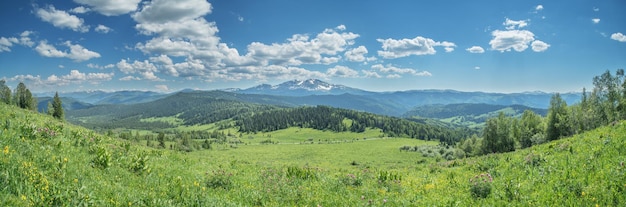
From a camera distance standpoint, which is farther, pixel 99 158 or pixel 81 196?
pixel 99 158

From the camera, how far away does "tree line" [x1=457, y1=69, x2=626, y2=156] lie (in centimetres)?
7119

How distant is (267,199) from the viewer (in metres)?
11.7

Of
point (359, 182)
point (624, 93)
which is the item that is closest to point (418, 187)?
point (359, 182)

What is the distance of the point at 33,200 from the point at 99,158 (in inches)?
218

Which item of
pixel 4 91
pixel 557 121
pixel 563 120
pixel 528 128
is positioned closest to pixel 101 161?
pixel 563 120

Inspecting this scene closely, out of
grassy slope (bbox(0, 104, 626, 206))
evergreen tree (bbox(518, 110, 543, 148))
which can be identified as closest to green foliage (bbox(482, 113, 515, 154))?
evergreen tree (bbox(518, 110, 543, 148))

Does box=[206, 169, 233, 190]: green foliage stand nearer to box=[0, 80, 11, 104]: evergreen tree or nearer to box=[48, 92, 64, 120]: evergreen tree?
box=[48, 92, 64, 120]: evergreen tree

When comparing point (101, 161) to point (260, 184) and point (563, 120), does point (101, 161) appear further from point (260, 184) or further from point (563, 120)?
point (563, 120)

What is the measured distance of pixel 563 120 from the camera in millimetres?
75625

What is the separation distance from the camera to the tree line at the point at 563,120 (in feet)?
234

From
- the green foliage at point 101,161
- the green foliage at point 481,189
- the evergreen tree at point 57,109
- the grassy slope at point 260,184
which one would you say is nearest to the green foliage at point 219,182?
the grassy slope at point 260,184

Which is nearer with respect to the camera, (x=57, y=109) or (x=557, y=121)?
(x=557, y=121)

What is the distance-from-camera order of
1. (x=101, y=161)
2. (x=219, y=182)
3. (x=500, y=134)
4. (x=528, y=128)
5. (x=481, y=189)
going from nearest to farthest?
(x=481, y=189), (x=101, y=161), (x=219, y=182), (x=500, y=134), (x=528, y=128)

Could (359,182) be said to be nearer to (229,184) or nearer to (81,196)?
(229,184)
